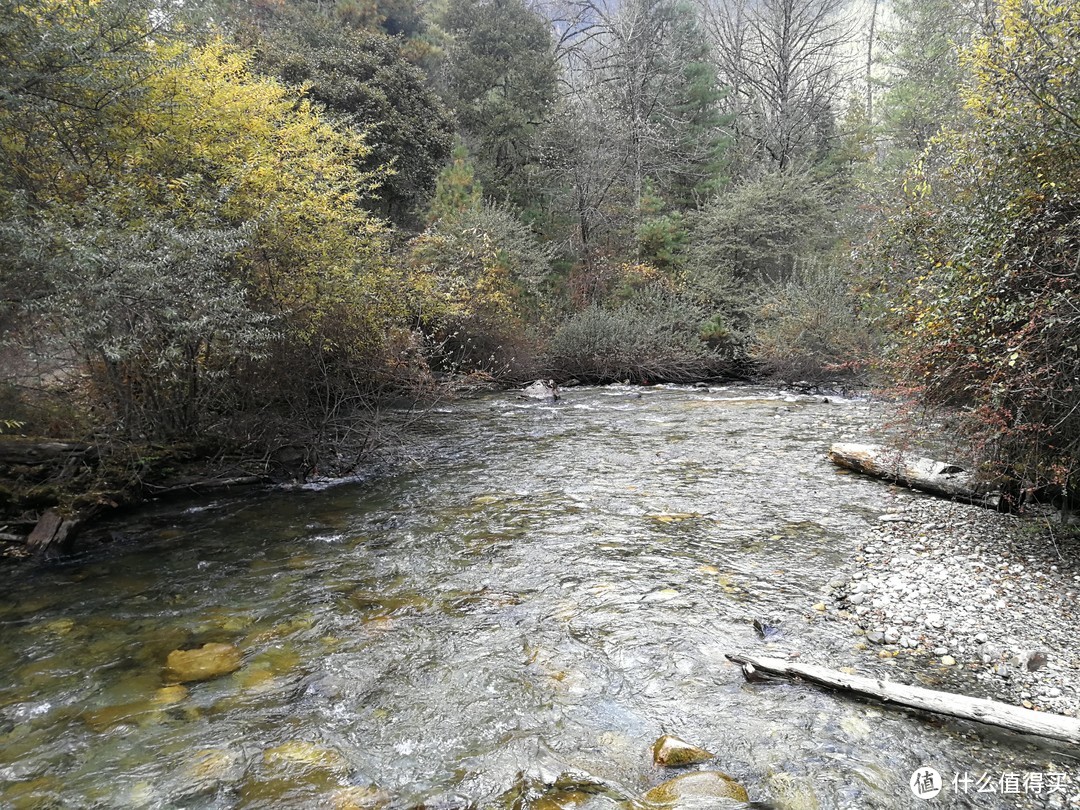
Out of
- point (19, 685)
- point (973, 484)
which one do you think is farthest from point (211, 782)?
point (973, 484)

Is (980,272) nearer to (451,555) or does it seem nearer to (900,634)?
(900,634)

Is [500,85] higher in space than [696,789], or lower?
higher

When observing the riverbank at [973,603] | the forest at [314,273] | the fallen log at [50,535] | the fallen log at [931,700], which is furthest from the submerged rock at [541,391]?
the fallen log at [931,700]

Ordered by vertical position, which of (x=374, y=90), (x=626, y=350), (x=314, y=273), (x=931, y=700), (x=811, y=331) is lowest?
(x=931, y=700)

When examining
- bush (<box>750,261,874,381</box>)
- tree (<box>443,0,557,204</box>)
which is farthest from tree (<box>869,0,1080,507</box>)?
tree (<box>443,0,557,204</box>)

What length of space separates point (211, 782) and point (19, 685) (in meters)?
1.73

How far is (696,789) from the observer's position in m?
2.77

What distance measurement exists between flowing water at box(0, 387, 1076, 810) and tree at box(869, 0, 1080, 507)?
64.2 inches

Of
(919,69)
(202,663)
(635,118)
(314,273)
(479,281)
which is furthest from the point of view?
(635,118)

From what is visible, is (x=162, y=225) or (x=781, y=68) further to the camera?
(x=781, y=68)

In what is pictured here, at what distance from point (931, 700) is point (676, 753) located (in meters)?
1.38

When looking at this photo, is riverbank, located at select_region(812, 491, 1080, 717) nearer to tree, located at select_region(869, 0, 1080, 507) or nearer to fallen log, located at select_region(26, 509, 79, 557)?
tree, located at select_region(869, 0, 1080, 507)

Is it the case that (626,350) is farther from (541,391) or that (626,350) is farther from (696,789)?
(696,789)

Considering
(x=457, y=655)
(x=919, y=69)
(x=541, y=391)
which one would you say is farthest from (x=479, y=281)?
(x=919, y=69)
